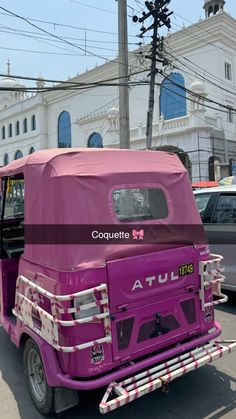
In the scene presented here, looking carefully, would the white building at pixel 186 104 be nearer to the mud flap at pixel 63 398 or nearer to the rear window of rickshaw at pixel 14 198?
the rear window of rickshaw at pixel 14 198

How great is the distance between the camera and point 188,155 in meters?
29.3

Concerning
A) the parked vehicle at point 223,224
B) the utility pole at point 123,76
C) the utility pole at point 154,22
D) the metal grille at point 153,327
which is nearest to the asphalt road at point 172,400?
the metal grille at point 153,327

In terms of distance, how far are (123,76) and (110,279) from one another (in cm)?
1089

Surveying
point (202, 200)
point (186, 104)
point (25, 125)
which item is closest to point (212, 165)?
point (186, 104)

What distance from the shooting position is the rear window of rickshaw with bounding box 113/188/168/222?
12.0 ft

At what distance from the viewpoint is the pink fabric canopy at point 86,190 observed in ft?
10.6

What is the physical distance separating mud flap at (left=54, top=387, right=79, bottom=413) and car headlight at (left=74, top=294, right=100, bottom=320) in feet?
2.19

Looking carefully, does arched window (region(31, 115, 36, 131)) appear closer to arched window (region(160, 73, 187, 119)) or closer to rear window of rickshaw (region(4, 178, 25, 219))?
arched window (region(160, 73, 187, 119))

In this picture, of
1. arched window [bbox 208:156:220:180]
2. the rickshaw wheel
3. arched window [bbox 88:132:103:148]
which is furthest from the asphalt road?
arched window [bbox 88:132:103:148]

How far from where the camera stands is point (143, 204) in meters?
3.80

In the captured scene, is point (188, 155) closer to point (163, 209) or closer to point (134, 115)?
point (134, 115)

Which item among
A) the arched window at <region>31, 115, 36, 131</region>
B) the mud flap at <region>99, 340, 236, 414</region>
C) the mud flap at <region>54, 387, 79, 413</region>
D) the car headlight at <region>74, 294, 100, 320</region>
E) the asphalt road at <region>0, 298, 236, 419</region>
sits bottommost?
the asphalt road at <region>0, 298, 236, 419</region>

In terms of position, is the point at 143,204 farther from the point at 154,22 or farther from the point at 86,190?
the point at 154,22

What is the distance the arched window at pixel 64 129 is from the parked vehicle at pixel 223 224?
145 ft
